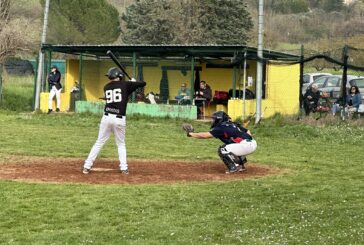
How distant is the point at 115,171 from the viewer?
13.8 m

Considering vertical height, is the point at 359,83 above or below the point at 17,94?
above

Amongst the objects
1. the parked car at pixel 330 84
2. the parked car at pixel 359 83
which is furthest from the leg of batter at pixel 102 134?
the parked car at pixel 330 84

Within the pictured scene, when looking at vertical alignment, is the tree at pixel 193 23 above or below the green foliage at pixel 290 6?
below

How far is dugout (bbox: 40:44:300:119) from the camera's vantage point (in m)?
27.2

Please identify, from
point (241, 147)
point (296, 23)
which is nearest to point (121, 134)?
point (241, 147)

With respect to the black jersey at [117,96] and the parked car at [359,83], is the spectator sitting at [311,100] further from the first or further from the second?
the black jersey at [117,96]

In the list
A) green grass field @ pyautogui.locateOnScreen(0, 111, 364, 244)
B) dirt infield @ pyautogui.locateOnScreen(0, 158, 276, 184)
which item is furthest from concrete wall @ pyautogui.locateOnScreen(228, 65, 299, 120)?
dirt infield @ pyautogui.locateOnScreen(0, 158, 276, 184)

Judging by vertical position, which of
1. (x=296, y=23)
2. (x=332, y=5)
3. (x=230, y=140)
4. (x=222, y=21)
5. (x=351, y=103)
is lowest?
(x=230, y=140)

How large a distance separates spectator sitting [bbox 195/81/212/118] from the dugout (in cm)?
33

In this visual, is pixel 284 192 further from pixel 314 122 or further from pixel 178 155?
pixel 314 122

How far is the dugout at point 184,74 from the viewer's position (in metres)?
27.2

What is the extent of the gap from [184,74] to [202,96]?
3.59m

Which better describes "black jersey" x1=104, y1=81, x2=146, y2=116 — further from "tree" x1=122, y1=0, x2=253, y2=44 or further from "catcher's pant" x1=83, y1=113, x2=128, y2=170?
"tree" x1=122, y1=0, x2=253, y2=44

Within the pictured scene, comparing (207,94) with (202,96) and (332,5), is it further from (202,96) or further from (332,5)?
(332,5)
